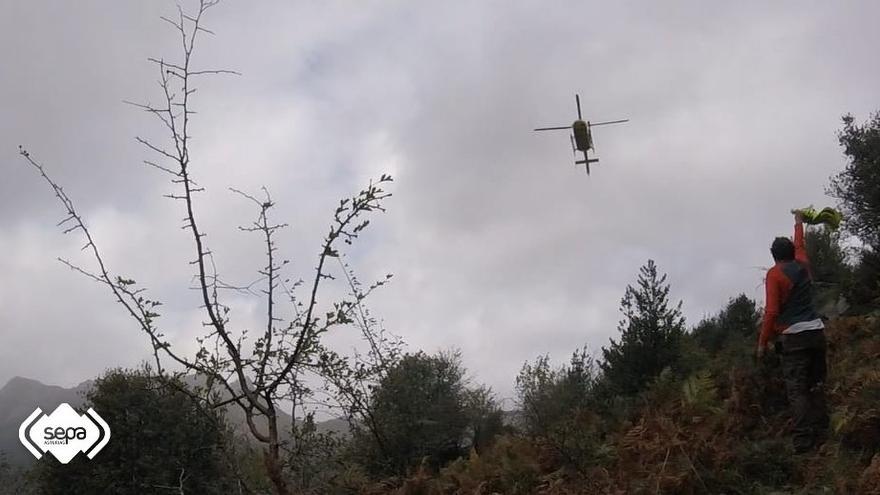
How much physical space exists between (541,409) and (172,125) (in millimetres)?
7943

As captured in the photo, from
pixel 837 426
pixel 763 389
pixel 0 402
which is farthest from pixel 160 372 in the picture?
pixel 0 402

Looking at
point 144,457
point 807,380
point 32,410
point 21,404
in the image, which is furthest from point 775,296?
point 21,404

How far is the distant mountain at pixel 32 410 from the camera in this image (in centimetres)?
690

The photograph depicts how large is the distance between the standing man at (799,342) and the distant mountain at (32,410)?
4.20 m

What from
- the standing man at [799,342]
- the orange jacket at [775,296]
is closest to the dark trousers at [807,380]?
the standing man at [799,342]

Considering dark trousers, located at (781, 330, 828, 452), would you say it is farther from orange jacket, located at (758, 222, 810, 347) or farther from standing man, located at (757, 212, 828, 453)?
orange jacket, located at (758, 222, 810, 347)

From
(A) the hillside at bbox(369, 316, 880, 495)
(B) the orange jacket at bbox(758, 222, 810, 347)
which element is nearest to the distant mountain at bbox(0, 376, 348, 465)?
(A) the hillside at bbox(369, 316, 880, 495)

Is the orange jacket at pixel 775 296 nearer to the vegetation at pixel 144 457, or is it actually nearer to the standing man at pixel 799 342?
the standing man at pixel 799 342

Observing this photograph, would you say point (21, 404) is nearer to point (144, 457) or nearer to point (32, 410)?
point (144, 457)

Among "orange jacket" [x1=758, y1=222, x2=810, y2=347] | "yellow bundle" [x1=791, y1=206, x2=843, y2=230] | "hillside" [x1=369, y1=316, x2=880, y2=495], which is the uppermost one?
"yellow bundle" [x1=791, y1=206, x2=843, y2=230]

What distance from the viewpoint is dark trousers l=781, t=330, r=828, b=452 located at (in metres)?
6.44

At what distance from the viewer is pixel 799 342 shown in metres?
6.49

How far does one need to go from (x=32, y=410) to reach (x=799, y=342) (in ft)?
25.6

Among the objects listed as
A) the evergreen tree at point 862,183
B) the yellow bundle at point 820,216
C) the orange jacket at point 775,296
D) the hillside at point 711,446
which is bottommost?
the hillside at point 711,446
